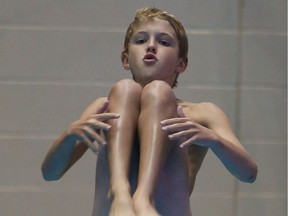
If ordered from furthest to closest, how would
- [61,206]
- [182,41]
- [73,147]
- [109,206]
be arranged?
[61,206]
[182,41]
[73,147]
[109,206]

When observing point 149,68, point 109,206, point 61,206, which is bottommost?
point 61,206

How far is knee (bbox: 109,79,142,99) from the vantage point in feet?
5.01

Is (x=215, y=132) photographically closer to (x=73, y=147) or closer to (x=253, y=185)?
(x=73, y=147)

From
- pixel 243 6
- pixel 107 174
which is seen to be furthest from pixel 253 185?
pixel 107 174

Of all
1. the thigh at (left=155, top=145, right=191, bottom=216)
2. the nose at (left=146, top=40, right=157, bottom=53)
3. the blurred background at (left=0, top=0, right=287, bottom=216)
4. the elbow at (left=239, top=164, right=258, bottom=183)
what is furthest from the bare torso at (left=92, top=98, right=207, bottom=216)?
the blurred background at (left=0, top=0, right=287, bottom=216)

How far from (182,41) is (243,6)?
27.7 inches

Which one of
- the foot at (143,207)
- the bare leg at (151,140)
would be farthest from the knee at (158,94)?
the foot at (143,207)

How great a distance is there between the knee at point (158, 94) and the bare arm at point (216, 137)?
51 millimetres

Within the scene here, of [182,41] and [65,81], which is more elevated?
[182,41]

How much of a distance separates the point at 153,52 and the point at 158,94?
172mm

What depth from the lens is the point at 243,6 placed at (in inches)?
93.4

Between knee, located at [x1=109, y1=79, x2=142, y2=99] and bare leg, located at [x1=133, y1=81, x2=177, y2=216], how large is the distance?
0.02m

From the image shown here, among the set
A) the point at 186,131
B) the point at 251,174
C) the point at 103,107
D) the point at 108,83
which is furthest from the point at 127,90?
the point at 108,83

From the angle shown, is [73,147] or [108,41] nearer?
[73,147]
